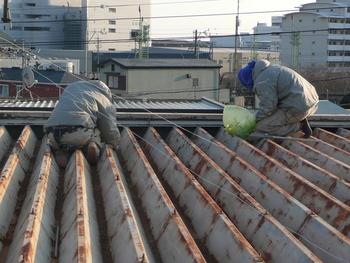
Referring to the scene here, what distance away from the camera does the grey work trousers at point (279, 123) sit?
229 inches

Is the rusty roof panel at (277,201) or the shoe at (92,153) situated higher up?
the shoe at (92,153)

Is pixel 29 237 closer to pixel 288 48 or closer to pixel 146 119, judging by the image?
pixel 146 119

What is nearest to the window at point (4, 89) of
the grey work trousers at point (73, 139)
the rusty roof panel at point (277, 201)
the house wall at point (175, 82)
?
the house wall at point (175, 82)

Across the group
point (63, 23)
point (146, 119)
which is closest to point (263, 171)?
point (146, 119)

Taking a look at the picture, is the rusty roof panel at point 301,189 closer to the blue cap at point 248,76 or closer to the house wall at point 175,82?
the blue cap at point 248,76

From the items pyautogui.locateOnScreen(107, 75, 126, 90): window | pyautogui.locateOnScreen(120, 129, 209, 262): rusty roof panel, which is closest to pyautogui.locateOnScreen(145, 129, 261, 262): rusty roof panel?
pyautogui.locateOnScreen(120, 129, 209, 262): rusty roof panel

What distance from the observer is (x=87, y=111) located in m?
5.24

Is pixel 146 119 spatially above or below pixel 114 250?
above

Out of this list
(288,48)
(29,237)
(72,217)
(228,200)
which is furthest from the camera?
(288,48)

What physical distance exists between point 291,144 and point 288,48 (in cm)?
6518

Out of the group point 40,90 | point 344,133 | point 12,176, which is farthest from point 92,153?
point 40,90

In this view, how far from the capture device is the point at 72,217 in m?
3.32

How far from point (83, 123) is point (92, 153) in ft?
1.17

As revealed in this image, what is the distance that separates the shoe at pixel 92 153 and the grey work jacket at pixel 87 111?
0.85 ft
